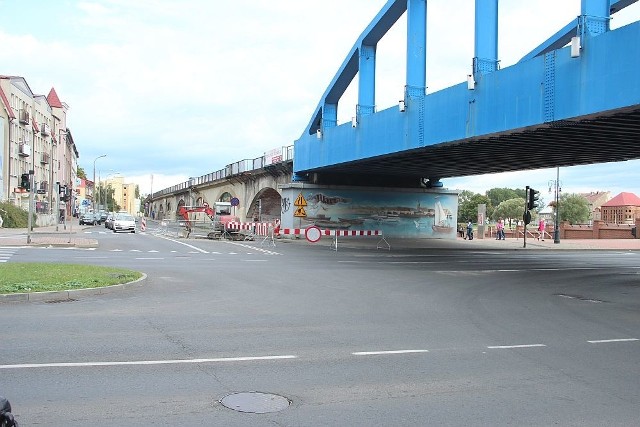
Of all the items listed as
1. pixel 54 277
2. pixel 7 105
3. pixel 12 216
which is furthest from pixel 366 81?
pixel 7 105

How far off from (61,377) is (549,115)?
14.3 m

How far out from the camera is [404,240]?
41.1 metres

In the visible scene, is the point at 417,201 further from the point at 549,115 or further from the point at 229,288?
the point at 229,288

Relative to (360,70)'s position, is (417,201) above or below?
below

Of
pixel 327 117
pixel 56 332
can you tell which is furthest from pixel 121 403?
pixel 327 117

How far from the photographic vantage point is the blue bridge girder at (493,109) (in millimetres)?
14812

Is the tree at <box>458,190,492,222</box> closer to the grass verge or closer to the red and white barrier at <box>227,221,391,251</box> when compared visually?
the red and white barrier at <box>227,221,391,251</box>

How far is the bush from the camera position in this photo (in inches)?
1766

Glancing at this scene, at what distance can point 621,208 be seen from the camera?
152 metres

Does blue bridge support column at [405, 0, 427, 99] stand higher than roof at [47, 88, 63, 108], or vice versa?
roof at [47, 88, 63, 108]

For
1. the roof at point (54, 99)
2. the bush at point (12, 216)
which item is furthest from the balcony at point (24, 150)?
the roof at point (54, 99)

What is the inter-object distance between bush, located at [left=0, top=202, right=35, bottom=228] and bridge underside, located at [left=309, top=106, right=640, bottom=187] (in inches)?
955

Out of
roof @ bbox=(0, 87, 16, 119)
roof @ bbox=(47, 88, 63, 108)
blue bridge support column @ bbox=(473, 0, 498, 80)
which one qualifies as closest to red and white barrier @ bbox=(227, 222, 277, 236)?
blue bridge support column @ bbox=(473, 0, 498, 80)

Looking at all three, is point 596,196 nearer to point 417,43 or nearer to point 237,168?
point 237,168
